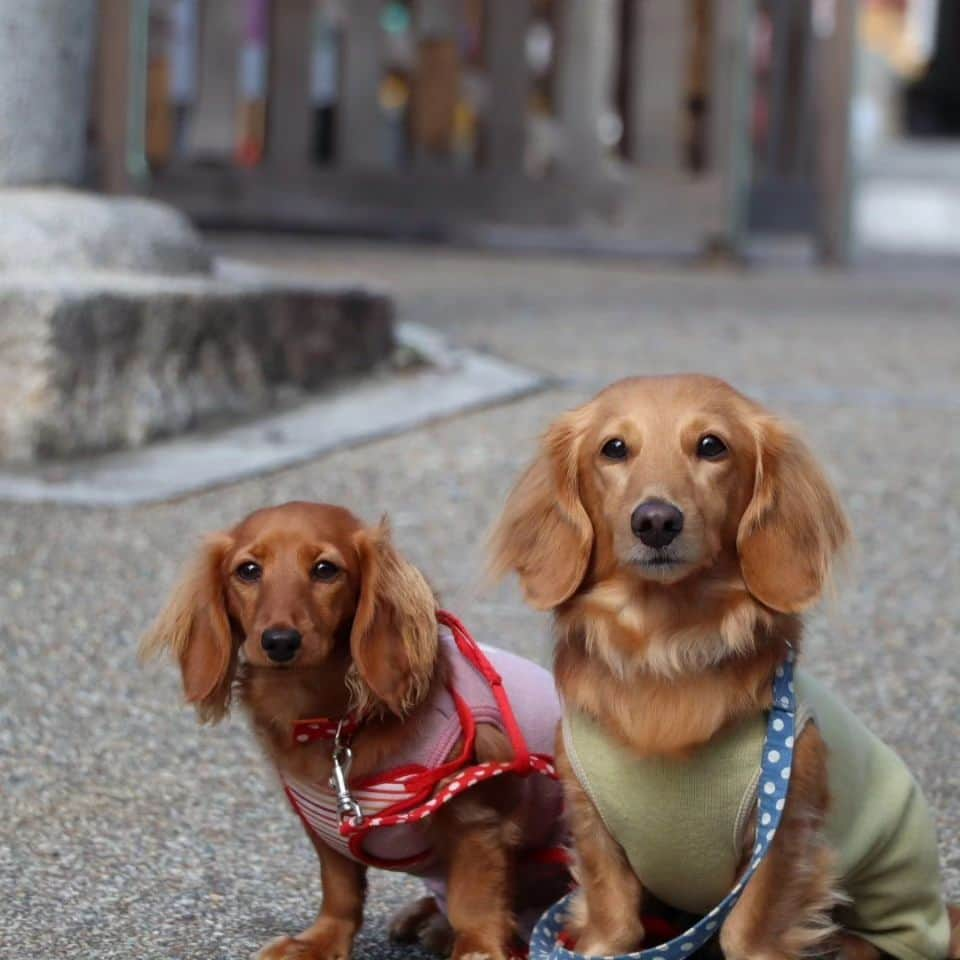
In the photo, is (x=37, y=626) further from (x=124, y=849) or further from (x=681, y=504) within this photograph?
(x=681, y=504)

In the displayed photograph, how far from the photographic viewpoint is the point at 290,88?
12.5 metres

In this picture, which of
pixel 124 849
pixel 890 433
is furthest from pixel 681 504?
pixel 890 433

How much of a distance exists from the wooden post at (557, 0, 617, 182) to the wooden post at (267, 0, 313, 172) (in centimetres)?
184

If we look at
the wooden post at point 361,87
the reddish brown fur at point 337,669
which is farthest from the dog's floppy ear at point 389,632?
the wooden post at point 361,87

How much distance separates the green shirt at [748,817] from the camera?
8.48ft

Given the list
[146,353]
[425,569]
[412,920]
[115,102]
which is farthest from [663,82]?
[412,920]

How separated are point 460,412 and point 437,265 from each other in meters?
4.47

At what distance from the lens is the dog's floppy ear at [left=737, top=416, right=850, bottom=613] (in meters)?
2.62

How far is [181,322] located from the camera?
19.9 feet

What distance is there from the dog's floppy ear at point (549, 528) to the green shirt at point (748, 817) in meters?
0.19

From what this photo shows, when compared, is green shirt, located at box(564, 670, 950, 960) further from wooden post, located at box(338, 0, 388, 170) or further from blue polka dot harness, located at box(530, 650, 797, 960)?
wooden post, located at box(338, 0, 388, 170)

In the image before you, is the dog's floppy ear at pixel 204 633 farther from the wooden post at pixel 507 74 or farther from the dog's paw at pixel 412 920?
the wooden post at pixel 507 74

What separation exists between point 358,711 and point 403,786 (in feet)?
0.40

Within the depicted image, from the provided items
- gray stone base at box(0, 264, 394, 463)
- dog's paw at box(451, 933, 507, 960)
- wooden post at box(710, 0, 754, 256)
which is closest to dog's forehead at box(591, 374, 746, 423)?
dog's paw at box(451, 933, 507, 960)
